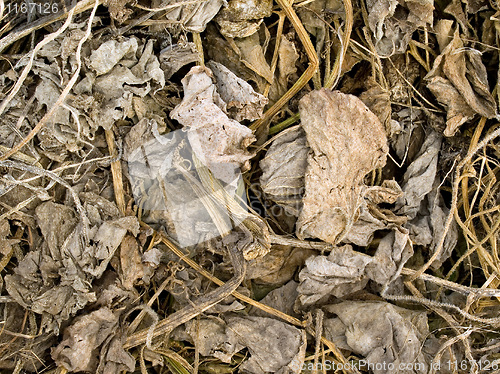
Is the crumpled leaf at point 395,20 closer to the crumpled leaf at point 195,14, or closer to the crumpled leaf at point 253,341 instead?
the crumpled leaf at point 195,14

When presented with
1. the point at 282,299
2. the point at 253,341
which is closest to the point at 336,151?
the point at 282,299

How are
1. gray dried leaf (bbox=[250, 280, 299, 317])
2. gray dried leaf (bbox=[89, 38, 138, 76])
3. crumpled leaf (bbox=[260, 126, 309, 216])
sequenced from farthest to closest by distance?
gray dried leaf (bbox=[250, 280, 299, 317]), crumpled leaf (bbox=[260, 126, 309, 216]), gray dried leaf (bbox=[89, 38, 138, 76])

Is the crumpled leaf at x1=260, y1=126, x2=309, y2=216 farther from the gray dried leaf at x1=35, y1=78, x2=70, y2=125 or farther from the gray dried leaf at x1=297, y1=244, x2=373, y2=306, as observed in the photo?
the gray dried leaf at x1=35, y1=78, x2=70, y2=125

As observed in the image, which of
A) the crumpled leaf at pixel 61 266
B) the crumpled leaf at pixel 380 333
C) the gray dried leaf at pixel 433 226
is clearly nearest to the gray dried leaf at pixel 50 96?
the crumpled leaf at pixel 61 266

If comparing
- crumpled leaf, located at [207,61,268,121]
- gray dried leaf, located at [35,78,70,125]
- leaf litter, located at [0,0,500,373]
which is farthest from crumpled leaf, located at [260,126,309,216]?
gray dried leaf, located at [35,78,70,125]

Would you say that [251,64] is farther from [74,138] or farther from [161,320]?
[161,320]

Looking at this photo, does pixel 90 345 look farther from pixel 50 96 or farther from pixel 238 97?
pixel 238 97

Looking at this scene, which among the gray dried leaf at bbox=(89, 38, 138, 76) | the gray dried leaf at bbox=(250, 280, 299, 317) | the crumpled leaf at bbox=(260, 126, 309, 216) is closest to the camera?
the gray dried leaf at bbox=(89, 38, 138, 76)
